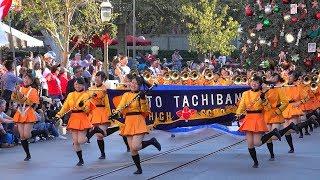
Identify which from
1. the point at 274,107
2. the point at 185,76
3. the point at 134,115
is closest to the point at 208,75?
the point at 185,76

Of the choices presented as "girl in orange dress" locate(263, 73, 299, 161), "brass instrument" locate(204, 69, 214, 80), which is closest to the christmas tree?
"brass instrument" locate(204, 69, 214, 80)

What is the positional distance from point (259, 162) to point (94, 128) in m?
3.40

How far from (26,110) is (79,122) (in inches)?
57.7

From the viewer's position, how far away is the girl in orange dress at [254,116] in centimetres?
1480

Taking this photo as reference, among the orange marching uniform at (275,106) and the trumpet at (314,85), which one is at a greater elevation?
the trumpet at (314,85)

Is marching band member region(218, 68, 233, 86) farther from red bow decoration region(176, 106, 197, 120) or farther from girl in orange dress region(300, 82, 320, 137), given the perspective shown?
red bow decoration region(176, 106, 197, 120)

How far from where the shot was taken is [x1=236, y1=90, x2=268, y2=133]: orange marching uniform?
14.8 metres

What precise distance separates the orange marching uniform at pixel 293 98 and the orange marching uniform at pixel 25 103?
18.8ft

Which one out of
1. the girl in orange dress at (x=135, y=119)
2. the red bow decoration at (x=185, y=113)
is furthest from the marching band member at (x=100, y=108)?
the girl in orange dress at (x=135, y=119)

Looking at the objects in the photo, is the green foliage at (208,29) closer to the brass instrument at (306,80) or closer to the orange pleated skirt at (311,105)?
the orange pleated skirt at (311,105)

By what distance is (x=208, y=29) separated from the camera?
52781 millimetres

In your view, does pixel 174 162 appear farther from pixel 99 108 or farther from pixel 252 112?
pixel 99 108

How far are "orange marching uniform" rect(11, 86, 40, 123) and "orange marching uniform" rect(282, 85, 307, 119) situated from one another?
5.73 m

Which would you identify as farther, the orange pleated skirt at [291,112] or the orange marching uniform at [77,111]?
the orange pleated skirt at [291,112]
